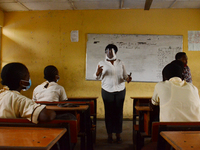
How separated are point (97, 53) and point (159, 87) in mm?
3021

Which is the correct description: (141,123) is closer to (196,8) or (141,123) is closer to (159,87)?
(159,87)

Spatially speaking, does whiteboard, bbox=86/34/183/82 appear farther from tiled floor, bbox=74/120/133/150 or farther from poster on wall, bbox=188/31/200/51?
tiled floor, bbox=74/120/133/150

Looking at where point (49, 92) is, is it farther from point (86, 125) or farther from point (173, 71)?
point (173, 71)

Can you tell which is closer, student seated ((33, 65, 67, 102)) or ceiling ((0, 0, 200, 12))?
student seated ((33, 65, 67, 102))

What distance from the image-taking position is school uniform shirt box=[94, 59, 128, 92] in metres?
2.60

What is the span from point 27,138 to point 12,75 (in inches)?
23.0

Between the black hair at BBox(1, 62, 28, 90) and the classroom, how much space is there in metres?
3.20

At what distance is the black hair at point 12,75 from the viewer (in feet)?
3.92

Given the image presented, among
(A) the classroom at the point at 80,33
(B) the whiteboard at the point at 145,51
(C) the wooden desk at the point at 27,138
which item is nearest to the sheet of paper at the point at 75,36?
(A) the classroom at the point at 80,33

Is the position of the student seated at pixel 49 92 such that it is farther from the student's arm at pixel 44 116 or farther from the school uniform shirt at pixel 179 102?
the school uniform shirt at pixel 179 102

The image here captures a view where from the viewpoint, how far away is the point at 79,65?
4441mm

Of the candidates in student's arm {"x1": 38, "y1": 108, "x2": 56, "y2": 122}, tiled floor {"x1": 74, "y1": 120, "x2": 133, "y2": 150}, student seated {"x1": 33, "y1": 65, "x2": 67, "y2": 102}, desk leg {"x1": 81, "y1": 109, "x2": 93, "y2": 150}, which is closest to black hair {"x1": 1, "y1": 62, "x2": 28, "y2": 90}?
student's arm {"x1": 38, "y1": 108, "x2": 56, "y2": 122}

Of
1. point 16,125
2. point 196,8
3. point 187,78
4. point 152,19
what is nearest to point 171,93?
point 16,125

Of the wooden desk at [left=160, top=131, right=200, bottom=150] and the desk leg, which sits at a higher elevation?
the wooden desk at [left=160, top=131, right=200, bottom=150]
